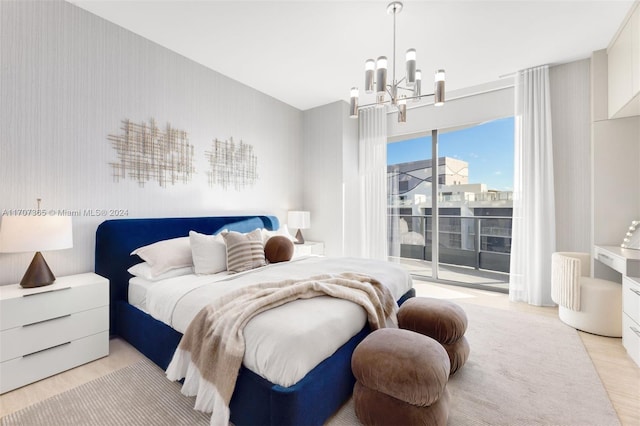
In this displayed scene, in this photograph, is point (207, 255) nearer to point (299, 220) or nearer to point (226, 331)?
point (226, 331)

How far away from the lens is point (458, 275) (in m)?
4.98

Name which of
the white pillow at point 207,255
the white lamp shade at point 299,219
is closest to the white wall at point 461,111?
the white lamp shade at point 299,219

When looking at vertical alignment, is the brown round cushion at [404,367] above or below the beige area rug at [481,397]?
above

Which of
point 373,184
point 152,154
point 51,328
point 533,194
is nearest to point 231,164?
point 152,154

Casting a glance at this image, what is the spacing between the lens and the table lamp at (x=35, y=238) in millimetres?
1927

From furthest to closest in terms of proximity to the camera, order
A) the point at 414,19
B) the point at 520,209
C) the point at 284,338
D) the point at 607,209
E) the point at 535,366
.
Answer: the point at 520,209 < the point at 607,209 < the point at 414,19 < the point at 535,366 < the point at 284,338

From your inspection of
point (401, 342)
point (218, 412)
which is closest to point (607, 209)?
point (401, 342)

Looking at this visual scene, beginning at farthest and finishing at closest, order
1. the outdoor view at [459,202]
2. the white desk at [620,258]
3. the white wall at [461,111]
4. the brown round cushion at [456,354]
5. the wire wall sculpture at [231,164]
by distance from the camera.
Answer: the outdoor view at [459,202] < the white wall at [461,111] < the wire wall sculpture at [231,164] < the white desk at [620,258] < the brown round cushion at [456,354]

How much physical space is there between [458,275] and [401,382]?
4.13 meters

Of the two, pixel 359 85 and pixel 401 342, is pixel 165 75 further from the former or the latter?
pixel 401 342

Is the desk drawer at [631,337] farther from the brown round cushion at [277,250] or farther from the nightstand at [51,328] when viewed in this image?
the nightstand at [51,328]

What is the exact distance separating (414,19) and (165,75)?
2.65 m

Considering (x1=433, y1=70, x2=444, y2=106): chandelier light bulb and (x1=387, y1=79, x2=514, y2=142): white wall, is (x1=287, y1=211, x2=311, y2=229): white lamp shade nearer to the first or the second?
(x1=387, y1=79, x2=514, y2=142): white wall

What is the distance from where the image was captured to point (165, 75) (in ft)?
10.3
